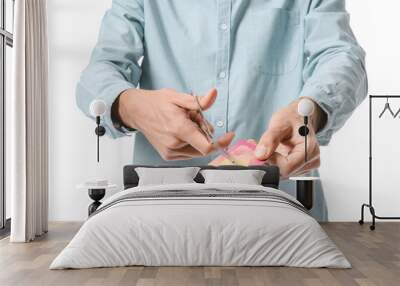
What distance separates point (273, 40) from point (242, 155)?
1.02 metres

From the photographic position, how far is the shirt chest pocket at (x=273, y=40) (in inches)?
213

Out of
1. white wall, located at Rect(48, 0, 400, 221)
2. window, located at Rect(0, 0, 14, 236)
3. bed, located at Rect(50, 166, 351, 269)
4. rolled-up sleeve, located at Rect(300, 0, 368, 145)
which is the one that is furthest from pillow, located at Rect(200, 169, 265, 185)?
window, located at Rect(0, 0, 14, 236)

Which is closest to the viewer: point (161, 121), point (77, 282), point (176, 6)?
point (77, 282)

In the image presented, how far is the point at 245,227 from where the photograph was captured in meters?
3.86

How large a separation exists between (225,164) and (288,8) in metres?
1.42

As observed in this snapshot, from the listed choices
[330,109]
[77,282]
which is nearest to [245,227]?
[77,282]

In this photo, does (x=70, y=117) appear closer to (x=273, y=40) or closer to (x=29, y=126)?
(x=29, y=126)

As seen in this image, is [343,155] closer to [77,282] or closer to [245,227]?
[245,227]

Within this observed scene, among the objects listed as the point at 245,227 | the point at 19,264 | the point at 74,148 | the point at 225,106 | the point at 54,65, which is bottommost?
the point at 19,264

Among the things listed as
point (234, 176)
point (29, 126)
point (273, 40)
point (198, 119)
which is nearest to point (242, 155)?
point (234, 176)

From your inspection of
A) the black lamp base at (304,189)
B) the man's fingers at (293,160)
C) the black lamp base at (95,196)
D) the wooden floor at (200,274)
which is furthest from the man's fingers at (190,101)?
the wooden floor at (200,274)

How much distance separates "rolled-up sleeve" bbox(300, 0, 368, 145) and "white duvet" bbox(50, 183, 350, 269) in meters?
1.63

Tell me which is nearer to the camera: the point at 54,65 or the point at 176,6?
the point at 176,6

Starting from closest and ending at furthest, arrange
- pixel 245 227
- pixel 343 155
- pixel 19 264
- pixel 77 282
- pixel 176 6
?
1. pixel 77 282
2. pixel 245 227
3. pixel 19 264
4. pixel 176 6
5. pixel 343 155
